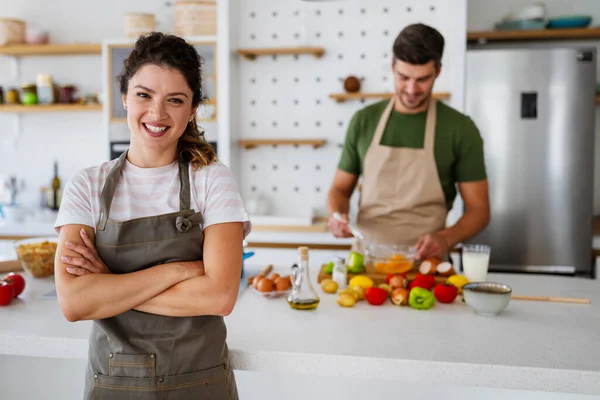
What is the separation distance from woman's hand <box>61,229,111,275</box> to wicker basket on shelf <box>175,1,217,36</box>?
2.75 metres

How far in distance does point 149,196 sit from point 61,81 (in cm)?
337

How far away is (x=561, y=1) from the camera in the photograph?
391 centimetres

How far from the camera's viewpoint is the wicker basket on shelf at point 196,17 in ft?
12.4

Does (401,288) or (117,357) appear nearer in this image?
(117,357)

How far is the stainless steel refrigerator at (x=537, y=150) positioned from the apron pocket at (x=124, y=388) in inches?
100

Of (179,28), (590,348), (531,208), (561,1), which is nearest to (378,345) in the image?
(590,348)

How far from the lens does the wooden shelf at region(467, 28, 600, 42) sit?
3641 mm

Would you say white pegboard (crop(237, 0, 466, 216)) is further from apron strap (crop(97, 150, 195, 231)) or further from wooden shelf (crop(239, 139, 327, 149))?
apron strap (crop(97, 150, 195, 231))

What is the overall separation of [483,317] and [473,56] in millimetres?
2118

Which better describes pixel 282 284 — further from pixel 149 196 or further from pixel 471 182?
pixel 471 182

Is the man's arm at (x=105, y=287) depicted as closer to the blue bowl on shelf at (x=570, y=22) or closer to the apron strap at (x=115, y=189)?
the apron strap at (x=115, y=189)

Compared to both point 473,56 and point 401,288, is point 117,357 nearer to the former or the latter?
point 401,288

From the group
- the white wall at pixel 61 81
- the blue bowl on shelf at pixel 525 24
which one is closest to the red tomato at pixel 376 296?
the blue bowl on shelf at pixel 525 24

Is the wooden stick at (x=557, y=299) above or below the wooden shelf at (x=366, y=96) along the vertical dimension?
below
